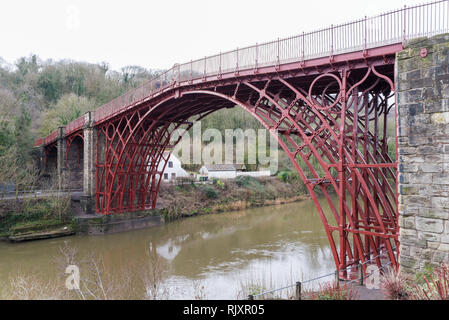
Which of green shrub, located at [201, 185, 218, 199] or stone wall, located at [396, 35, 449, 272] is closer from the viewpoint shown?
stone wall, located at [396, 35, 449, 272]

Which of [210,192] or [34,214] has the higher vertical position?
[210,192]

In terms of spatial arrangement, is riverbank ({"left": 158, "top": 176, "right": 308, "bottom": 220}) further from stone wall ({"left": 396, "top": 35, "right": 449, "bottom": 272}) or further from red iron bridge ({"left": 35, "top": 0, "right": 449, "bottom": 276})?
stone wall ({"left": 396, "top": 35, "right": 449, "bottom": 272})

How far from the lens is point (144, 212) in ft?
78.2

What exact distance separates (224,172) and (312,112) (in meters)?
23.8

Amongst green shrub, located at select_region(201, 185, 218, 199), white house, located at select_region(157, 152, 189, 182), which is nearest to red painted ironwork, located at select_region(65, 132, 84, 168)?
white house, located at select_region(157, 152, 189, 182)

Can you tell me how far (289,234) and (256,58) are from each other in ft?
37.0

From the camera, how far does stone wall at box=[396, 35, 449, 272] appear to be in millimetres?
6473

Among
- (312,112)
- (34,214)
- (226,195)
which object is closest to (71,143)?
(34,214)

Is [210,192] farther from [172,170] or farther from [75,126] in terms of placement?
[75,126]

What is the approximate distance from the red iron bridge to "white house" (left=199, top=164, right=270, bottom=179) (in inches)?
452

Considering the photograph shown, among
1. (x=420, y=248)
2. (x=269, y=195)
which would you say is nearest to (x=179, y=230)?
(x=269, y=195)

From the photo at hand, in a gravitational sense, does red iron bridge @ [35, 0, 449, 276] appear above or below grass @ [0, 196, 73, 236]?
above

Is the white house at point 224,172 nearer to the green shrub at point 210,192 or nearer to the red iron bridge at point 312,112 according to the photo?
the green shrub at point 210,192

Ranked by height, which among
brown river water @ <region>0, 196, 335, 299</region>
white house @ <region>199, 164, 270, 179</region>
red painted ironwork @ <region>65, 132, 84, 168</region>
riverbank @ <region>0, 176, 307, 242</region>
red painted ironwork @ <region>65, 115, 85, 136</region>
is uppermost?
red painted ironwork @ <region>65, 115, 85, 136</region>
